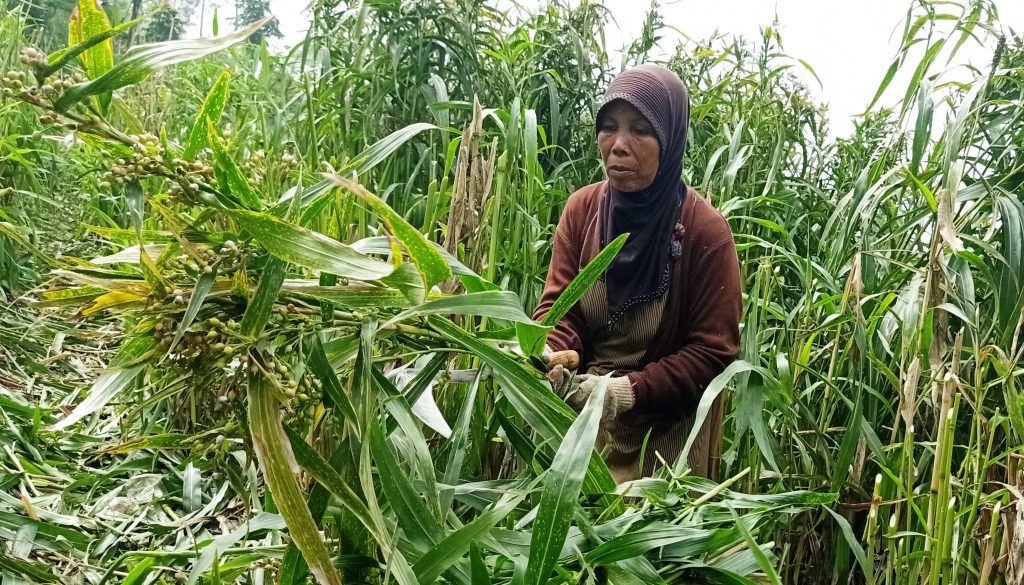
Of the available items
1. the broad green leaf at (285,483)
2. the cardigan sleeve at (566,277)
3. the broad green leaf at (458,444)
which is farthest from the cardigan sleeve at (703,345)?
the broad green leaf at (285,483)

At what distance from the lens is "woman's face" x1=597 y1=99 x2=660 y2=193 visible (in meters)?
1.19

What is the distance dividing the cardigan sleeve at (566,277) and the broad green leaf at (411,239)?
605 millimetres

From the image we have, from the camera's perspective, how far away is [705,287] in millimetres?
1204

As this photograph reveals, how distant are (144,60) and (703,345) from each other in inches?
33.9

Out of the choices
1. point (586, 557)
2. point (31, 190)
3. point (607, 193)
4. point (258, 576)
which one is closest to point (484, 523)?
point (586, 557)

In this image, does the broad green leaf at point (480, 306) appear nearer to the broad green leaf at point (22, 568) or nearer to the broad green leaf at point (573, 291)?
the broad green leaf at point (573, 291)

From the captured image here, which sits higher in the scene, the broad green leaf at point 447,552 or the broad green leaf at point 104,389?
the broad green leaf at point 104,389

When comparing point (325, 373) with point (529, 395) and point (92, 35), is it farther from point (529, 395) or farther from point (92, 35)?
point (92, 35)

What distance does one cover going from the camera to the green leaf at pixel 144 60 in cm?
53

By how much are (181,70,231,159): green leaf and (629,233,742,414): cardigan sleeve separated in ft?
2.36

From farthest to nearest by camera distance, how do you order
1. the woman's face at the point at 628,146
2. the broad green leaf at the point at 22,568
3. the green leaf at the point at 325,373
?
1. the woman's face at the point at 628,146
2. the broad green leaf at the point at 22,568
3. the green leaf at the point at 325,373

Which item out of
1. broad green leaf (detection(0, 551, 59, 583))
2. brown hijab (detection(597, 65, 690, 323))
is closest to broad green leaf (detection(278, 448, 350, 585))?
broad green leaf (detection(0, 551, 59, 583))

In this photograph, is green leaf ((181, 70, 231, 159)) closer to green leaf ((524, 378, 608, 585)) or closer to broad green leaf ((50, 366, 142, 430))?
broad green leaf ((50, 366, 142, 430))

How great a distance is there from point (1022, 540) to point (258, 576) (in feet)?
2.48
